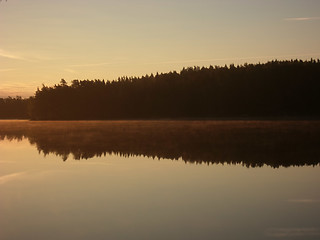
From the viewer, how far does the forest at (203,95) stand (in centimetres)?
11469

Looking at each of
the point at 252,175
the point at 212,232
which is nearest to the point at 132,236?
the point at 212,232

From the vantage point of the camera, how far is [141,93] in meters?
140

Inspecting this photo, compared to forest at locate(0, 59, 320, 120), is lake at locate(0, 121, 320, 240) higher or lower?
lower

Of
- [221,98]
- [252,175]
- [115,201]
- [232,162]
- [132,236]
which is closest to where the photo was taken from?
[132,236]

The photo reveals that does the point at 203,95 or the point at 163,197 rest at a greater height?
the point at 203,95

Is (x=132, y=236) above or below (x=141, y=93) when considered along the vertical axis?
below

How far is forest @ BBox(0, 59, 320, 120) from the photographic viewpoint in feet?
376

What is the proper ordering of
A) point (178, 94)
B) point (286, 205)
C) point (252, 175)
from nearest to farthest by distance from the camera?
1. point (286, 205)
2. point (252, 175)
3. point (178, 94)

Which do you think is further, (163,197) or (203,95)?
(203,95)

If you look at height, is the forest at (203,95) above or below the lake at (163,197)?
above

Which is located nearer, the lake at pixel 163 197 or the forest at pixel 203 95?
the lake at pixel 163 197

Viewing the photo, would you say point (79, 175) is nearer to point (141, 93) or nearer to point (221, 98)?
point (221, 98)

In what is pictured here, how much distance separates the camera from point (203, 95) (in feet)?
411

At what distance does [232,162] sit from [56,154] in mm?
13157
